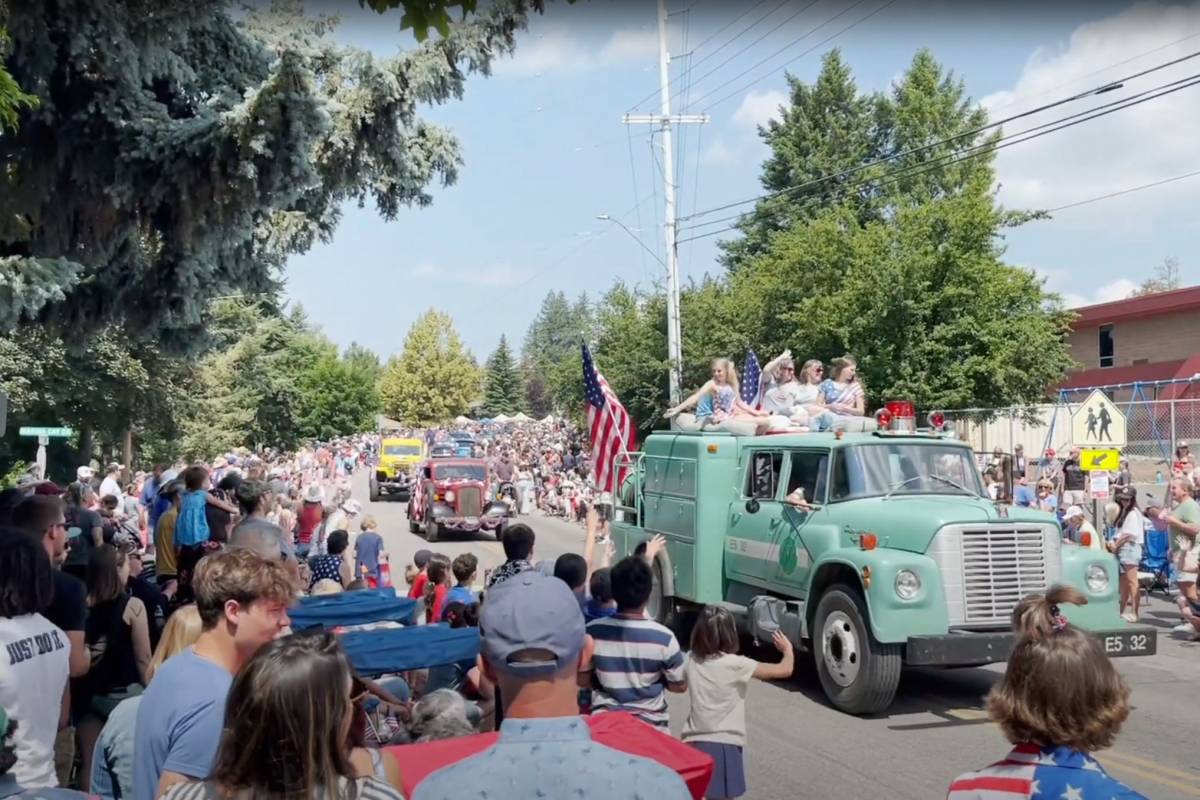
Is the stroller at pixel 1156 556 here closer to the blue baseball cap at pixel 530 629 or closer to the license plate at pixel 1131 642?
the license plate at pixel 1131 642

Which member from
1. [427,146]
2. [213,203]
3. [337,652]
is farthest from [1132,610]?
[337,652]

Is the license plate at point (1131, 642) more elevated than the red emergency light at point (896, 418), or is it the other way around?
the red emergency light at point (896, 418)

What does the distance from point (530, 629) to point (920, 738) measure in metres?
7.45

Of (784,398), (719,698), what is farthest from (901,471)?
(719,698)

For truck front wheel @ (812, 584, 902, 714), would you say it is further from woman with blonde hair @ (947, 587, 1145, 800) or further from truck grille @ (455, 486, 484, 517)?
truck grille @ (455, 486, 484, 517)

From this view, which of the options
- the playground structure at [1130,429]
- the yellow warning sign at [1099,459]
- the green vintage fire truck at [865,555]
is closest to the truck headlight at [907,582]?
the green vintage fire truck at [865,555]

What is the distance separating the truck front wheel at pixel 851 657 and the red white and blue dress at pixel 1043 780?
260 inches

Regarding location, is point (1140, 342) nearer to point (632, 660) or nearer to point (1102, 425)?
point (1102, 425)

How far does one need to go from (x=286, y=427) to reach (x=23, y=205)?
5181 cm

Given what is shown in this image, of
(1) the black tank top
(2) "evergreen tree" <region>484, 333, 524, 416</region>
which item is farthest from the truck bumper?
(2) "evergreen tree" <region>484, 333, 524, 416</region>

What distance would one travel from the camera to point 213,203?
10.0m

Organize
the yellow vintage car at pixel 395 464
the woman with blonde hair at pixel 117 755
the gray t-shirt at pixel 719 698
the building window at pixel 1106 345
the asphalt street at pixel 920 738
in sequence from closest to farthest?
the woman with blonde hair at pixel 117 755 < the gray t-shirt at pixel 719 698 < the asphalt street at pixel 920 738 < the yellow vintage car at pixel 395 464 < the building window at pixel 1106 345

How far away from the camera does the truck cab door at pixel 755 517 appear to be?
11264 millimetres

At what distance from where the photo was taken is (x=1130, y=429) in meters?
29.6
